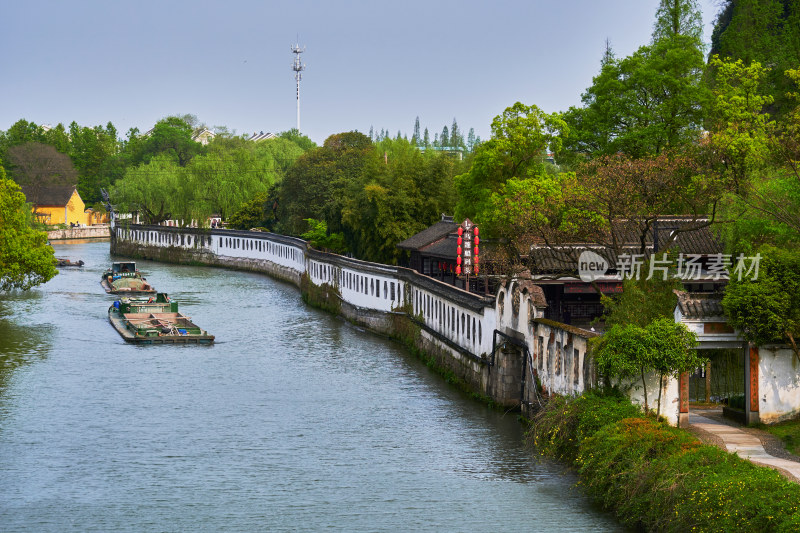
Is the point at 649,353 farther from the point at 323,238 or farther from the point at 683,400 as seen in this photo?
the point at 323,238

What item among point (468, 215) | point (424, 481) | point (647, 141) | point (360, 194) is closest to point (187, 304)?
point (360, 194)

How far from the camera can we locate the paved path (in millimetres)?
29486

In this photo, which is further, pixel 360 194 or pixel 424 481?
pixel 360 194

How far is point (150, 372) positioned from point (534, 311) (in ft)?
81.0

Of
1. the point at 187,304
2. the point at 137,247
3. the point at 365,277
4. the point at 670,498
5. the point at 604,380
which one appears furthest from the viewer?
the point at 137,247

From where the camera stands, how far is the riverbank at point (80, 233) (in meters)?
171

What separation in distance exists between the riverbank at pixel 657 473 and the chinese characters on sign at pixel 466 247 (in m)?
19.5

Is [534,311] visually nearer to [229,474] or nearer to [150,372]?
[229,474]

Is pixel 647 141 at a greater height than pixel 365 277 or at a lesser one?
greater

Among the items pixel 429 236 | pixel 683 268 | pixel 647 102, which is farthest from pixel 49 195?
pixel 683 268

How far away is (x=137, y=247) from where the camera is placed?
14250cm

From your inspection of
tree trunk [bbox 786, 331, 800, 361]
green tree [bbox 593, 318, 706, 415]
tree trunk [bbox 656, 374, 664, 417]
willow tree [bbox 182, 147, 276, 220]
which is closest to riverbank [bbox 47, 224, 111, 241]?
willow tree [bbox 182, 147, 276, 220]

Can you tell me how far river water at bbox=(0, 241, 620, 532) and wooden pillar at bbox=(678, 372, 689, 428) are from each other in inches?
172

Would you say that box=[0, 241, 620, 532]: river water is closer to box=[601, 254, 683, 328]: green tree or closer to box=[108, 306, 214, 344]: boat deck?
box=[108, 306, 214, 344]: boat deck
